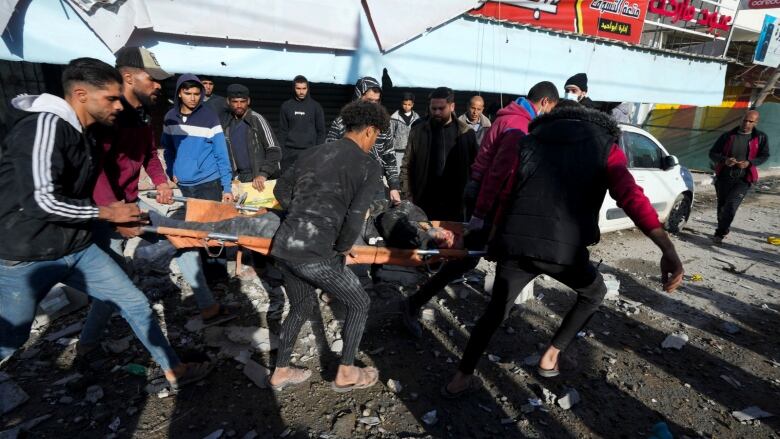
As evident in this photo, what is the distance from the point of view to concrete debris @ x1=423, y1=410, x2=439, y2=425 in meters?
2.53

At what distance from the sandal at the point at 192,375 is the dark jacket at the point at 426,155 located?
2.67 m

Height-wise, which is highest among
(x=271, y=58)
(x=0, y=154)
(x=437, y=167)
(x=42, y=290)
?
(x=271, y=58)

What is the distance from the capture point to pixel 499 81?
8.73 meters

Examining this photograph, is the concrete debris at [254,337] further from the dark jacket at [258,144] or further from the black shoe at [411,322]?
A: the dark jacket at [258,144]

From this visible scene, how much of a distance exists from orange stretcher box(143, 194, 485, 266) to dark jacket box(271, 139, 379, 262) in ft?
1.24

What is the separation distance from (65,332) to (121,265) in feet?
3.23

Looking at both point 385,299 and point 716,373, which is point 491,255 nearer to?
point 385,299

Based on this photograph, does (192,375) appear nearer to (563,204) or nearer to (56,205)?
(56,205)

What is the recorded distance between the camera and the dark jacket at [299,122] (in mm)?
5750

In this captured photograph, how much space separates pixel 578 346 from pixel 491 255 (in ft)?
4.95

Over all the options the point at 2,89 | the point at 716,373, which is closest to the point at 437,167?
the point at 716,373

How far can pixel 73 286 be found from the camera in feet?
7.66

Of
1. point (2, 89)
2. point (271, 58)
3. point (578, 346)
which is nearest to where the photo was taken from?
point (578, 346)

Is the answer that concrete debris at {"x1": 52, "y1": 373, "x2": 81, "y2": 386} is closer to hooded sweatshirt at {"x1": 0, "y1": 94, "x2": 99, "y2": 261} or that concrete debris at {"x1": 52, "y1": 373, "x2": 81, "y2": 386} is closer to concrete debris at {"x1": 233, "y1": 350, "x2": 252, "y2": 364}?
concrete debris at {"x1": 233, "y1": 350, "x2": 252, "y2": 364}
